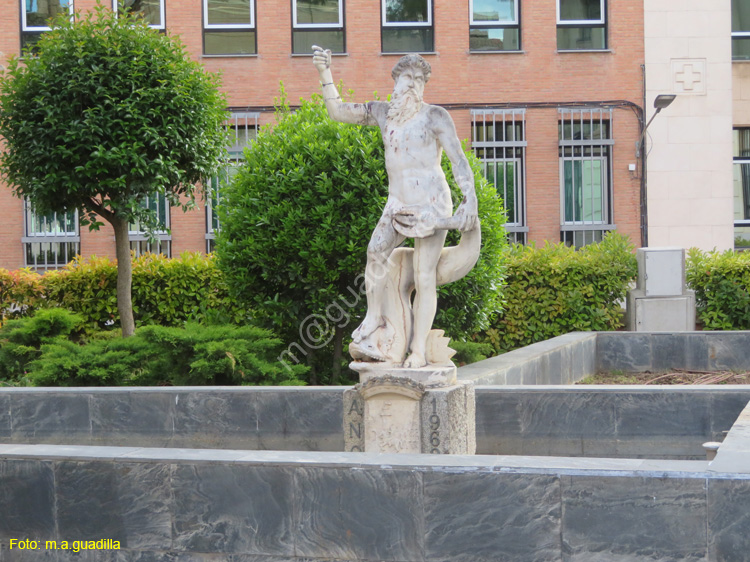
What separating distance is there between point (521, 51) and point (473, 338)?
28.4ft

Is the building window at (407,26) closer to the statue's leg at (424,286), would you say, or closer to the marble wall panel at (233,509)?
the statue's leg at (424,286)

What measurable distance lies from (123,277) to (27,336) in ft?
4.25

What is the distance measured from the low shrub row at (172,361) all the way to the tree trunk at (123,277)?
5.25 ft

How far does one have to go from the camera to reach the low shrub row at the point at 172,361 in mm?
8602

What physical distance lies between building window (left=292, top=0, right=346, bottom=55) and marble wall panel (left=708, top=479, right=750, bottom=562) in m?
16.8

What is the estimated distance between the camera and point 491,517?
13.7 feet

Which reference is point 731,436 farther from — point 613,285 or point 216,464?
point 613,285

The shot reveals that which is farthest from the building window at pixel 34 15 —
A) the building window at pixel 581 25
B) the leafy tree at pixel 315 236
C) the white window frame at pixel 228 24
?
the leafy tree at pixel 315 236

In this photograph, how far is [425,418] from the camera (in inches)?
236

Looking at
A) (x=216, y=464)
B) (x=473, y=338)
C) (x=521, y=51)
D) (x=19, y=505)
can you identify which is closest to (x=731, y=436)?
(x=216, y=464)

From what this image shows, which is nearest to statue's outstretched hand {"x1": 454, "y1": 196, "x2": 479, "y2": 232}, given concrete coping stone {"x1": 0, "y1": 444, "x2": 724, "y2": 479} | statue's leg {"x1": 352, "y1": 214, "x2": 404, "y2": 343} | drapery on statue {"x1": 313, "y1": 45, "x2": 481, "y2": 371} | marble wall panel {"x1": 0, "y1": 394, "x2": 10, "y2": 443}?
drapery on statue {"x1": 313, "y1": 45, "x2": 481, "y2": 371}

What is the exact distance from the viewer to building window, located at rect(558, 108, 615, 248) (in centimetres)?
1953

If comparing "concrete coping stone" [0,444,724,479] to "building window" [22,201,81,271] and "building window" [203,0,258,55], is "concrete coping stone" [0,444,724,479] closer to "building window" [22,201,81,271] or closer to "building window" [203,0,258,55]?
"building window" [22,201,81,271]

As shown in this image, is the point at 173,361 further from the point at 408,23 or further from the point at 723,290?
the point at 408,23
